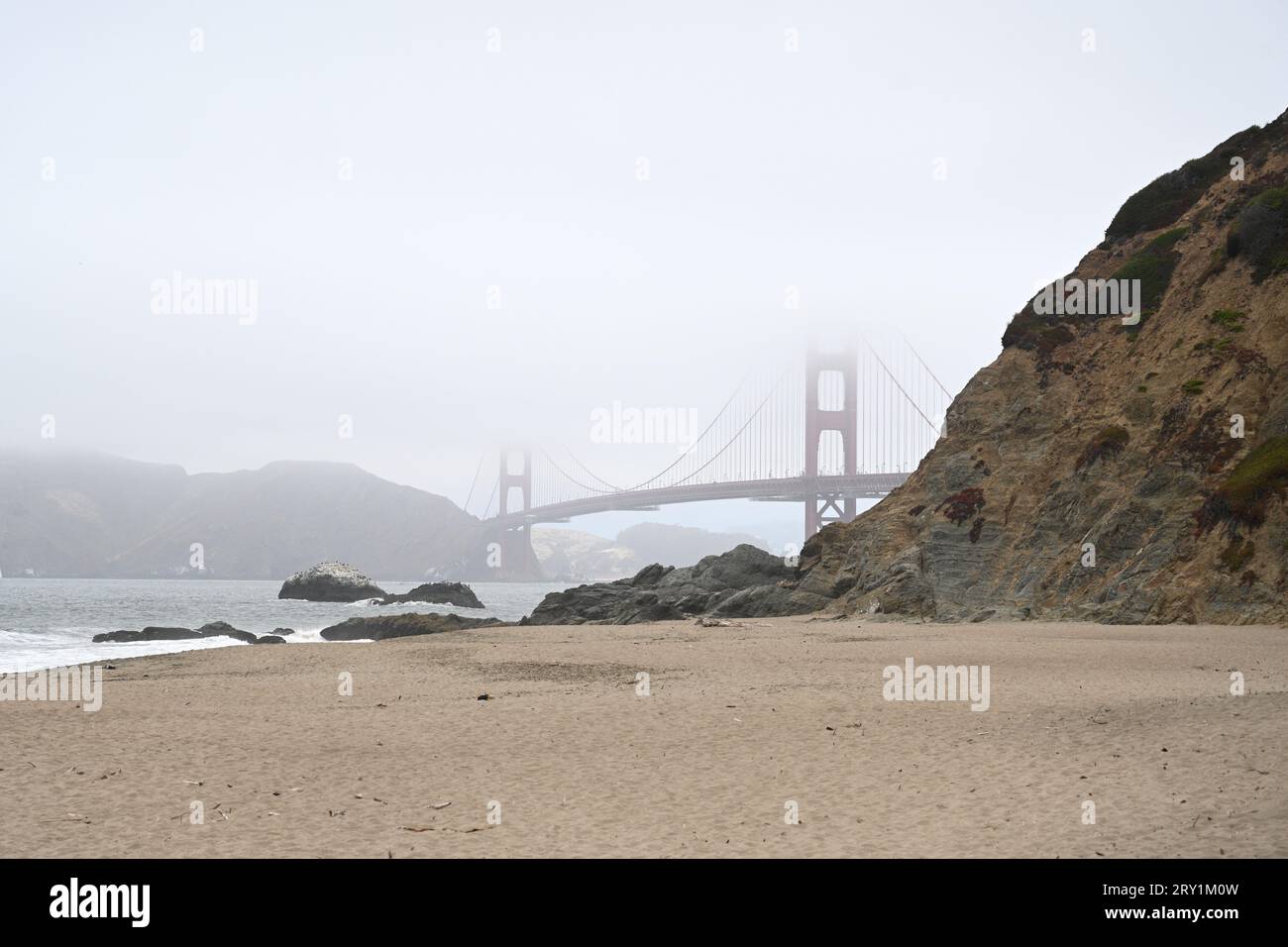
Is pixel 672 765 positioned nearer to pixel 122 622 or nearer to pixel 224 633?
pixel 224 633

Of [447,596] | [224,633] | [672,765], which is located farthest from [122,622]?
[672,765]

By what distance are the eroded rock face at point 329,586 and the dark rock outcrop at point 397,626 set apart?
170 feet

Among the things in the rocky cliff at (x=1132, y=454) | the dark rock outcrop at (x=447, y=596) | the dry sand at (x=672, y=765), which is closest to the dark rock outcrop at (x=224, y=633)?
the rocky cliff at (x=1132, y=454)

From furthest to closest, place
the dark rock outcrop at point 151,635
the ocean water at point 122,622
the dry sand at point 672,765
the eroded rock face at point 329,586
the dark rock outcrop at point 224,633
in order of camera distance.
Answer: the eroded rock face at point 329,586 < the dark rock outcrop at point 224,633 < the dark rock outcrop at point 151,635 < the ocean water at point 122,622 < the dry sand at point 672,765

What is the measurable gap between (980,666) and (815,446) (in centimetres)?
7317

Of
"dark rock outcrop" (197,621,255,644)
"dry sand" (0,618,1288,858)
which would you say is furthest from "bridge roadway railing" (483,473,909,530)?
"dry sand" (0,618,1288,858)

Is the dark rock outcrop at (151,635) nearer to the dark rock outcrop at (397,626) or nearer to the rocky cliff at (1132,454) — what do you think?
the dark rock outcrop at (397,626)

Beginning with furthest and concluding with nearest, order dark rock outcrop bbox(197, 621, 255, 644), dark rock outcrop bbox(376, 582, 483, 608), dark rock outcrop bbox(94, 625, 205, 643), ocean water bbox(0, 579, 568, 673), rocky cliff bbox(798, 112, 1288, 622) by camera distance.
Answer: dark rock outcrop bbox(376, 582, 483, 608)
dark rock outcrop bbox(197, 621, 255, 644)
dark rock outcrop bbox(94, 625, 205, 643)
ocean water bbox(0, 579, 568, 673)
rocky cliff bbox(798, 112, 1288, 622)

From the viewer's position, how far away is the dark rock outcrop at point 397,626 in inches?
1611

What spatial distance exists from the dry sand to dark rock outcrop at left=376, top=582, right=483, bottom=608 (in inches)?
2593

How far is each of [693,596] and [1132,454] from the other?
18167 mm

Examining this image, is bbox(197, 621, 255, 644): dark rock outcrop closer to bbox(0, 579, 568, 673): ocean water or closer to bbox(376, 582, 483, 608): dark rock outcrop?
bbox(0, 579, 568, 673): ocean water

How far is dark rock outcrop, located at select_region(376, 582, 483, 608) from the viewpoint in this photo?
83375 millimetres
